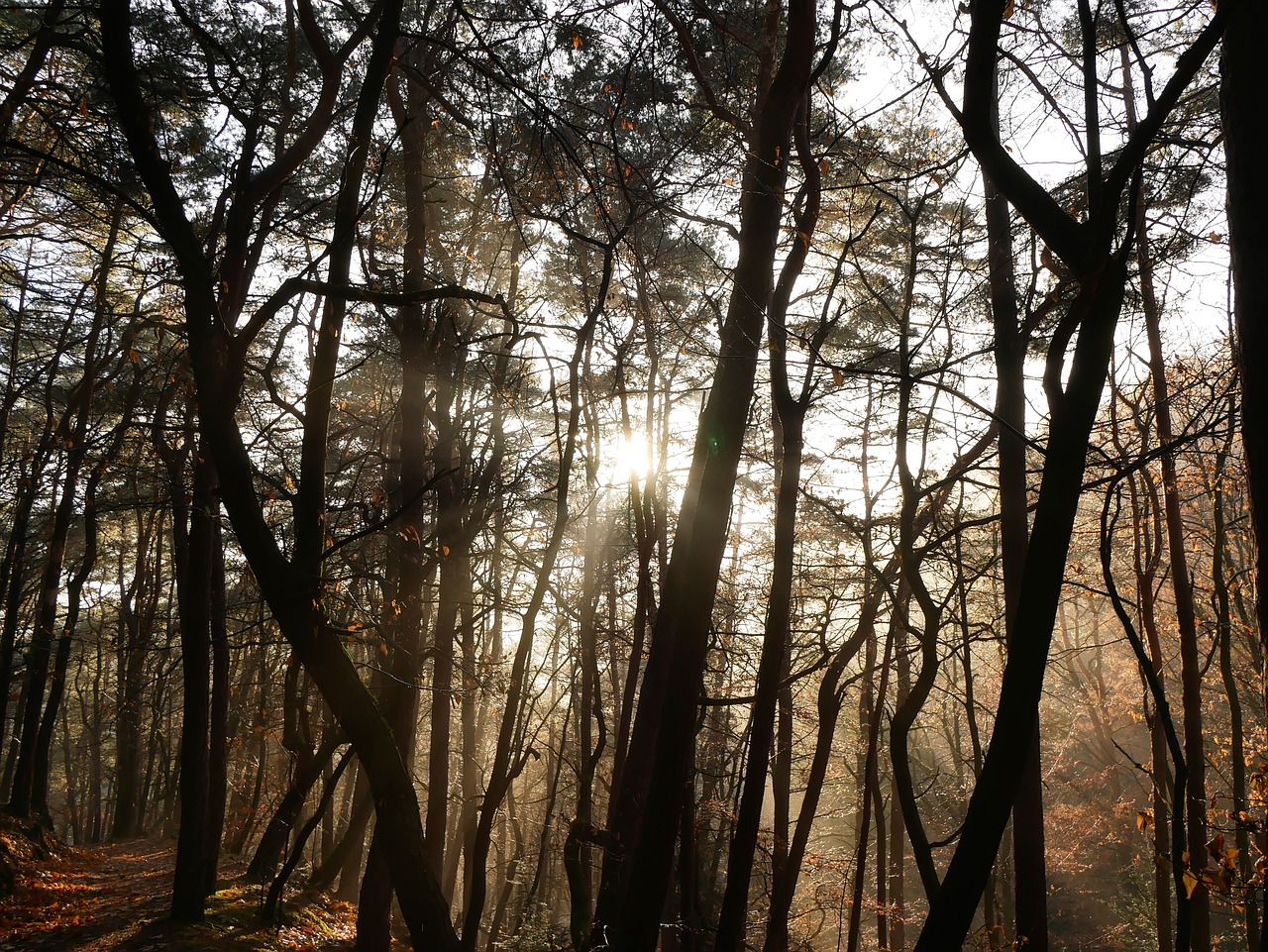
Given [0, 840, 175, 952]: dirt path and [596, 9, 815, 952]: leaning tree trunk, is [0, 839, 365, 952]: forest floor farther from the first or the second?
[596, 9, 815, 952]: leaning tree trunk

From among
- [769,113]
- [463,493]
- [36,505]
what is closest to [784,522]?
[769,113]

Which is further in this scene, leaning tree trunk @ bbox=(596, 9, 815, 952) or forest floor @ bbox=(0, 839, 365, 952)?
forest floor @ bbox=(0, 839, 365, 952)

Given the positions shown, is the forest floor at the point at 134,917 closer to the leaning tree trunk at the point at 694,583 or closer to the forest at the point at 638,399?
the forest at the point at 638,399

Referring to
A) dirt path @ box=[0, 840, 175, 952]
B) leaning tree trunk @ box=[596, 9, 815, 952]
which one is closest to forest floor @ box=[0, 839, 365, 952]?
dirt path @ box=[0, 840, 175, 952]

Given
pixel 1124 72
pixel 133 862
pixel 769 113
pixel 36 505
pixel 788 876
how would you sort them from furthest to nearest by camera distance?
pixel 36 505 → pixel 133 862 → pixel 1124 72 → pixel 788 876 → pixel 769 113

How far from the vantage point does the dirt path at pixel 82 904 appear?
22.6ft

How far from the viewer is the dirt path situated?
6.89m

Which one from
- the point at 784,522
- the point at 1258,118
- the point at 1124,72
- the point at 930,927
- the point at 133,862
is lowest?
the point at 133,862

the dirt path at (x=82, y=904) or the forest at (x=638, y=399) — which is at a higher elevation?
the forest at (x=638, y=399)

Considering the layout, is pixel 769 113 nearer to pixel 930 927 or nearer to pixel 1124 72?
pixel 930 927

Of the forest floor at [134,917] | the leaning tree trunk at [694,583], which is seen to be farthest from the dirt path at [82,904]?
the leaning tree trunk at [694,583]

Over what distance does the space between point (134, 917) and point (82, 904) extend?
1627 mm

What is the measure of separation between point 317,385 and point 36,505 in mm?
14720

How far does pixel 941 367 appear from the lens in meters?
3.23
